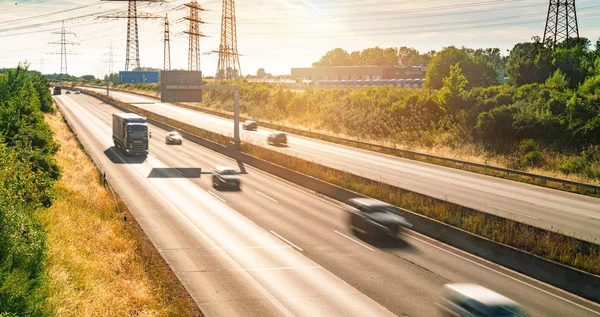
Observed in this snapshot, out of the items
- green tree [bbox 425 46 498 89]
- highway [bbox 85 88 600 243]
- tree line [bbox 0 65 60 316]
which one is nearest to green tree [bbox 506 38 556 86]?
green tree [bbox 425 46 498 89]

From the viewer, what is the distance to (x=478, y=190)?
3431cm

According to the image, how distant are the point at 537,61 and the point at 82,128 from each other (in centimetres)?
6347

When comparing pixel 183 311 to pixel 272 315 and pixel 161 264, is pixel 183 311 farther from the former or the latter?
pixel 161 264

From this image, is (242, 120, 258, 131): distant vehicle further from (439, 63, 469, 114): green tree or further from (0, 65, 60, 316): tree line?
(0, 65, 60, 316): tree line

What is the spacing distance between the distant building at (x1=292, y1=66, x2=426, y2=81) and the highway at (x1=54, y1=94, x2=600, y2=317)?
12475 cm

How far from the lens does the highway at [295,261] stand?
17.1m

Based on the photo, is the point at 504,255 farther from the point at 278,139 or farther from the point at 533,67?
the point at 533,67

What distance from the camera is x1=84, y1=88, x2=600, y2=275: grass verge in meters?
19.2

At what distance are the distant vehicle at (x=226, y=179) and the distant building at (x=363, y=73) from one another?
12440 centimetres

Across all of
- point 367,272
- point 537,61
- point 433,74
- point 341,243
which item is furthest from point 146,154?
point 433,74

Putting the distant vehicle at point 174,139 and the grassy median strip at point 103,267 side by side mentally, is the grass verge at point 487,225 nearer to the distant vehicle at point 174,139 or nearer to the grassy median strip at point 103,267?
the grassy median strip at point 103,267

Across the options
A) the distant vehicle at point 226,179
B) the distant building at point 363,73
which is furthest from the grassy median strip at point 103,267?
the distant building at point 363,73

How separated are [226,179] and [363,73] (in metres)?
129

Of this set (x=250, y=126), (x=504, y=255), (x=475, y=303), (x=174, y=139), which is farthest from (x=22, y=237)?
(x=250, y=126)
